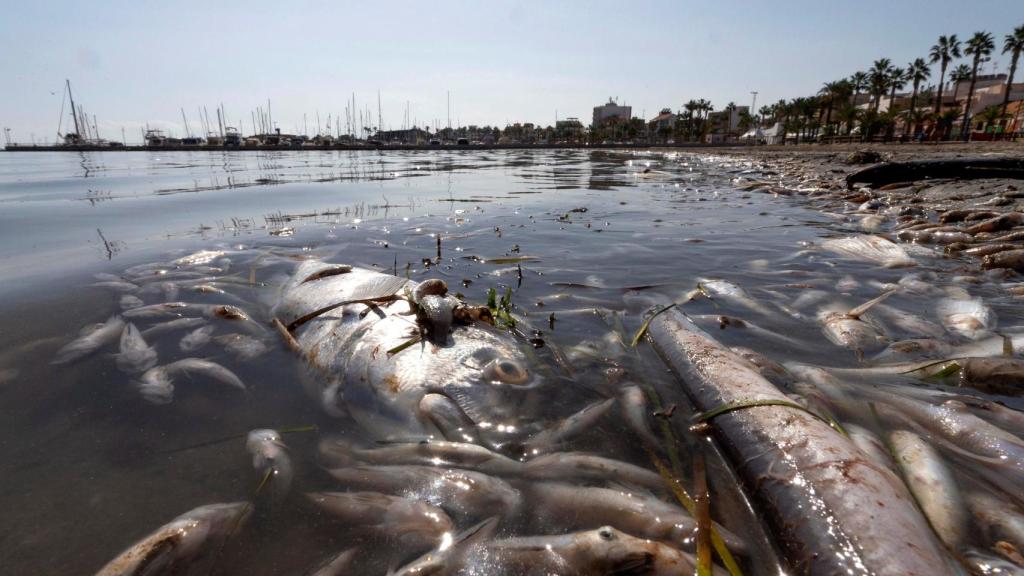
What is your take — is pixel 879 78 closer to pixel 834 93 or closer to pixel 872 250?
pixel 834 93

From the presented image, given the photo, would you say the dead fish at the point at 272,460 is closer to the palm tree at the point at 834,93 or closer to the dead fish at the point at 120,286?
the dead fish at the point at 120,286

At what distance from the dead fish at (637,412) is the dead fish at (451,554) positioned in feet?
3.12

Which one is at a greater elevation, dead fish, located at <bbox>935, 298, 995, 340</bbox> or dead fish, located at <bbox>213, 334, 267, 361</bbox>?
dead fish, located at <bbox>935, 298, 995, 340</bbox>

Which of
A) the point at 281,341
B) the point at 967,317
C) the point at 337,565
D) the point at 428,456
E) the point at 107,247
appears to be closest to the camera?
the point at 337,565

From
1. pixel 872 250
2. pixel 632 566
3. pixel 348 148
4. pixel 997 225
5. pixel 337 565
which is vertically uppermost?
pixel 348 148

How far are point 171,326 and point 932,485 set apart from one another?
5060 mm

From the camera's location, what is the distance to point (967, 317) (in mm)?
3779

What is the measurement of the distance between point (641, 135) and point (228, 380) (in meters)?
119

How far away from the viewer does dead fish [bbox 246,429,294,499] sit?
212 cm

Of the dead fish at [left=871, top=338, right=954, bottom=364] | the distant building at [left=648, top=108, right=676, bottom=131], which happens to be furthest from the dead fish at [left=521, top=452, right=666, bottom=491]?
the distant building at [left=648, top=108, right=676, bottom=131]

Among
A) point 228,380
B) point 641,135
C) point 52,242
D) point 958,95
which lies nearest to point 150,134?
point 641,135

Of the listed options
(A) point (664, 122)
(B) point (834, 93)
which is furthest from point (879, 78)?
(A) point (664, 122)

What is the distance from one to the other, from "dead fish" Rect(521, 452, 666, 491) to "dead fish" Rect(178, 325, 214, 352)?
2834 millimetres

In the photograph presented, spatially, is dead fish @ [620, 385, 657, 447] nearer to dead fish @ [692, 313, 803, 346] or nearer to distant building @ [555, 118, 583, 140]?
dead fish @ [692, 313, 803, 346]
